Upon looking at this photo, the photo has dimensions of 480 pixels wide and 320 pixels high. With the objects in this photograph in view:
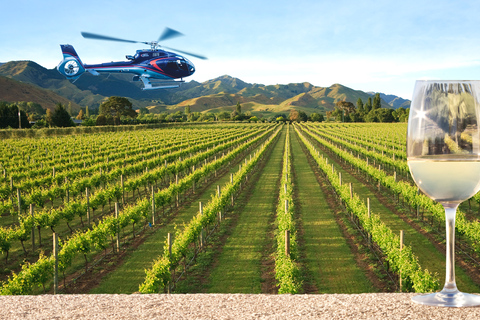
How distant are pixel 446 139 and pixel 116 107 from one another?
136 metres

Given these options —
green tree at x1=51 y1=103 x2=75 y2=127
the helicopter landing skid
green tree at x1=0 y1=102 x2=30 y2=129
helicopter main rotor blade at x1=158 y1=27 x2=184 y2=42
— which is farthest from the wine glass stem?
green tree at x1=51 y1=103 x2=75 y2=127

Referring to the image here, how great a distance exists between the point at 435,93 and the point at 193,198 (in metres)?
24.8

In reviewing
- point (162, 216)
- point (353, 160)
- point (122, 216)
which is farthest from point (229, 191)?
point (353, 160)

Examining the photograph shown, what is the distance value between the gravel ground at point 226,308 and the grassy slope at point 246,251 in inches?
389

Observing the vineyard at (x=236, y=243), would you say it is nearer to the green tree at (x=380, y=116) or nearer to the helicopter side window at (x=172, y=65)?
the helicopter side window at (x=172, y=65)

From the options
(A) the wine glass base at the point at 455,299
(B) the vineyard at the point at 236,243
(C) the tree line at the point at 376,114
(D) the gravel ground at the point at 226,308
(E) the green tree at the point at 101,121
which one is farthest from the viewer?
(C) the tree line at the point at 376,114

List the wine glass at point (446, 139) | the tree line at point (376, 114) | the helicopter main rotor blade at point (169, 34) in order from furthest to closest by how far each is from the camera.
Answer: the tree line at point (376, 114), the helicopter main rotor blade at point (169, 34), the wine glass at point (446, 139)

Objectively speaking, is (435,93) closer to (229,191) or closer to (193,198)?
(229,191)

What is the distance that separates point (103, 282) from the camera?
1340 cm

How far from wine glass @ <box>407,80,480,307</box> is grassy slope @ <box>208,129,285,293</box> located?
10.9 metres

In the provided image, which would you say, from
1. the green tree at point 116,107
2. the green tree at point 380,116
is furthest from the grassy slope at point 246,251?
the green tree at point 380,116

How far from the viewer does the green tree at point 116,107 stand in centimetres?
13138

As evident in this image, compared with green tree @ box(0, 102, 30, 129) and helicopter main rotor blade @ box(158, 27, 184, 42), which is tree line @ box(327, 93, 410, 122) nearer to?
helicopter main rotor blade @ box(158, 27, 184, 42)

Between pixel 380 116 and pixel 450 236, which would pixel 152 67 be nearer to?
pixel 450 236
